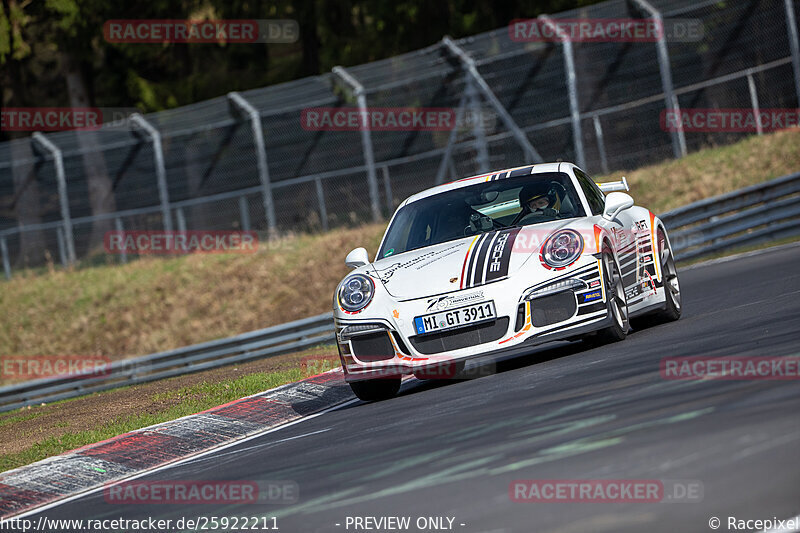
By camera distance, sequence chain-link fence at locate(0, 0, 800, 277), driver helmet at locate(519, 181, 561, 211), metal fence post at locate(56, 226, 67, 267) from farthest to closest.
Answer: metal fence post at locate(56, 226, 67, 267), chain-link fence at locate(0, 0, 800, 277), driver helmet at locate(519, 181, 561, 211)

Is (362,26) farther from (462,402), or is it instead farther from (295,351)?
(462,402)

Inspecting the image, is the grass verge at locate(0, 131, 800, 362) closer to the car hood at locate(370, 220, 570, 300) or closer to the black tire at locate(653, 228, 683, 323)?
the black tire at locate(653, 228, 683, 323)

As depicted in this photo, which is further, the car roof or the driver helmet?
the car roof

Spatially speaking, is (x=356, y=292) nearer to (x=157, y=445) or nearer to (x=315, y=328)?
(x=157, y=445)

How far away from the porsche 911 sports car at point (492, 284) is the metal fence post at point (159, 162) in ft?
50.6

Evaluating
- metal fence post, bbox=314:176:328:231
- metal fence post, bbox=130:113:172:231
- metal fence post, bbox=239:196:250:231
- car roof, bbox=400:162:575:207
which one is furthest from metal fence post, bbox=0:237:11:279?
car roof, bbox=400:162:575:207

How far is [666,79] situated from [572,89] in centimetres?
169

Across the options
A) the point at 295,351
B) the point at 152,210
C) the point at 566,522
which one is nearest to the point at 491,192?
the point at 566,522

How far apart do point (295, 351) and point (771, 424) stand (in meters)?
13.2

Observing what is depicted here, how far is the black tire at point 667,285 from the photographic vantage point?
9.96 m

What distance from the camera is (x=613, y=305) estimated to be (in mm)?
8461

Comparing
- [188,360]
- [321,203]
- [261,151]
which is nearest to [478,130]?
[321,203]

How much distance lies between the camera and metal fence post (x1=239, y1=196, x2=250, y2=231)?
24.7 meters

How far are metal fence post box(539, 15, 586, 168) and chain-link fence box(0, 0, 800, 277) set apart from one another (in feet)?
0.12
